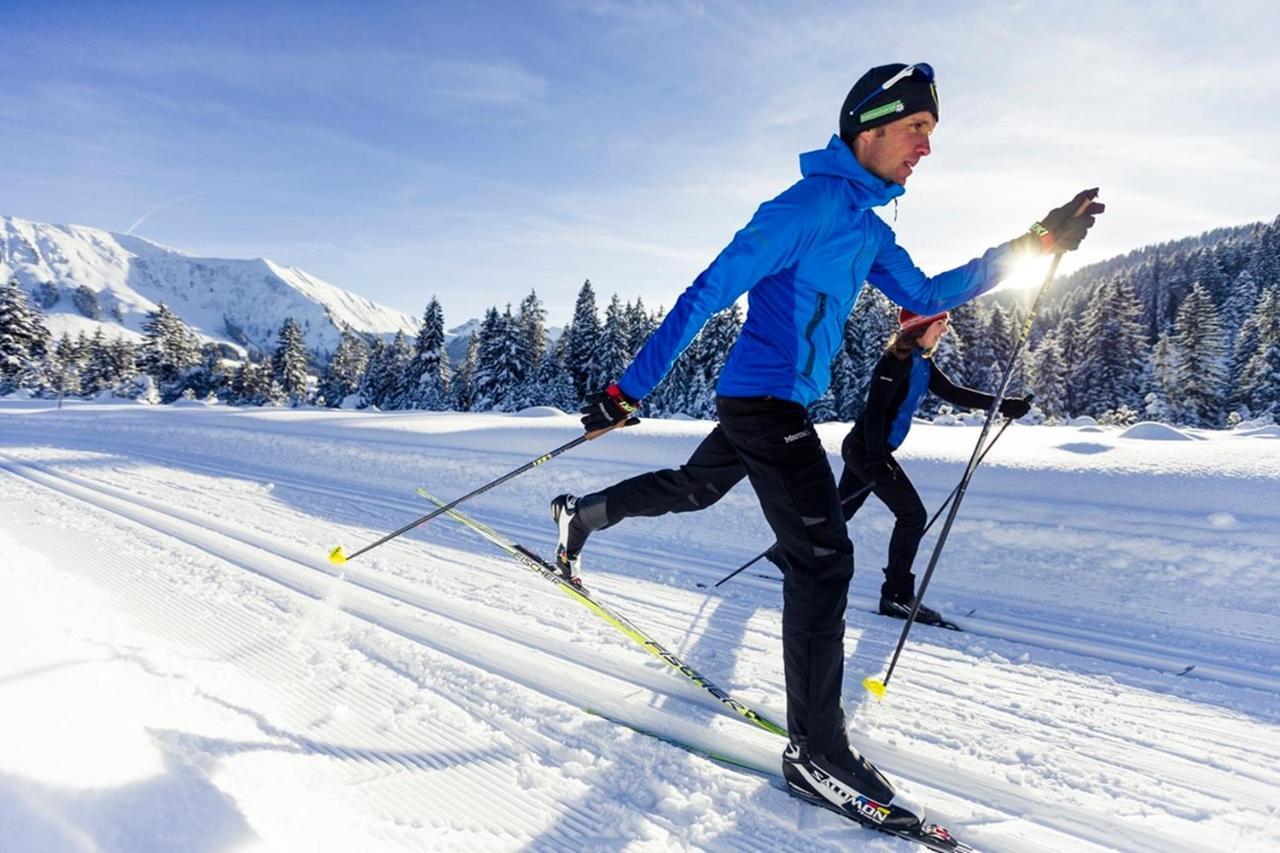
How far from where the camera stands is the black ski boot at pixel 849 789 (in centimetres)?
211

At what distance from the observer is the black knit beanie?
2.37 m

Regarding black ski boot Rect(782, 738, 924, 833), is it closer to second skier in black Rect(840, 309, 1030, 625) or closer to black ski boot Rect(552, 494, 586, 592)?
black ski boot Rect(552, 494, 586, 592)

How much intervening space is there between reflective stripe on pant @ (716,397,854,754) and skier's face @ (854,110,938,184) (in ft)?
3.29

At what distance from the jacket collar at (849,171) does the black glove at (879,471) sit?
213 cm

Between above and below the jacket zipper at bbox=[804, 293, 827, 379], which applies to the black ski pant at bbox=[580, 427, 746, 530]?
below

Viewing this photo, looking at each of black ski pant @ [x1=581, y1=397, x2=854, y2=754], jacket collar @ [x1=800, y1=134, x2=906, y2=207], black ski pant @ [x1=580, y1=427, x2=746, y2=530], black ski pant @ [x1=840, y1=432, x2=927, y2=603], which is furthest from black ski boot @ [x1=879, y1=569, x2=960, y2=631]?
jacket collar @ [x1=800, y1=134, x2=906, y2=207]

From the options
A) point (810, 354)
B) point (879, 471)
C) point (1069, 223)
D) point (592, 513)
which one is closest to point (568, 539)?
point (592, 513)

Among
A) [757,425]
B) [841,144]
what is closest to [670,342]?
[757,425]

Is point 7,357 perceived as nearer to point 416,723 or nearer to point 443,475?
point 443,475

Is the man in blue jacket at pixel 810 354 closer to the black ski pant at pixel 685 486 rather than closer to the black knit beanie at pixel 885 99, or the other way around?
the black knit beanie at pixel 885 99

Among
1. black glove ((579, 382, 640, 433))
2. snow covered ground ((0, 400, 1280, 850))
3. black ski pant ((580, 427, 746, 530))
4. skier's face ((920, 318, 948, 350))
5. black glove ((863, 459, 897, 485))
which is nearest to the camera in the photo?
snow covered ground ((0, 400, 1280, 850))

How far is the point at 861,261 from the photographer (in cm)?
249

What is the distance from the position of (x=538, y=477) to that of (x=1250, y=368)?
162 ft

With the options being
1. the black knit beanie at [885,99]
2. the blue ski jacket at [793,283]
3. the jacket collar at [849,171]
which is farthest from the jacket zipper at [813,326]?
the black knit beanie at [885,99]
